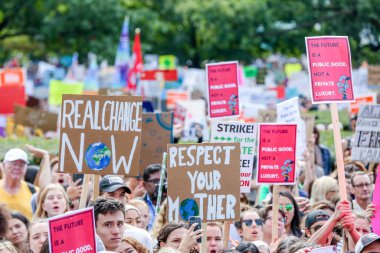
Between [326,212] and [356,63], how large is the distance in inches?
1193

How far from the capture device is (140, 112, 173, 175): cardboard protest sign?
14.4m

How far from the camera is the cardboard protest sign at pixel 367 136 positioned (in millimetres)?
13727

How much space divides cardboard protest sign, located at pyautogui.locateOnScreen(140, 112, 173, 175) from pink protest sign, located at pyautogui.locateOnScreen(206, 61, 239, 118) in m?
0.60

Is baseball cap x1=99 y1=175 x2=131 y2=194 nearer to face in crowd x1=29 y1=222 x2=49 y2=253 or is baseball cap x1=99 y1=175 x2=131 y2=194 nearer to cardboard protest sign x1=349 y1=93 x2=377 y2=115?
face in crowd x1=29 y1=222 x2=49 y2=253

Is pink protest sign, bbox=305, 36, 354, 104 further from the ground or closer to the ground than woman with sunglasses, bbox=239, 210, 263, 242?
further from the ground

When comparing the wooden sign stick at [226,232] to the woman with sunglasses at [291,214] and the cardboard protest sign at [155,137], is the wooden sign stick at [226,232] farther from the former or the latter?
the cardboard protest sign at [155,137]

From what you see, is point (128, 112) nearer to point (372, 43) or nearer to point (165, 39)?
point (372, 43)

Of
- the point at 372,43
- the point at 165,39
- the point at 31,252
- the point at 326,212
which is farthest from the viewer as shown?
the point at 165,39

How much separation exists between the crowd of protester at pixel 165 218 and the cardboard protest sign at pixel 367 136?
0.85ft

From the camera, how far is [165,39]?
Result: 158 ft

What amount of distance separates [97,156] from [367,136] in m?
4.21

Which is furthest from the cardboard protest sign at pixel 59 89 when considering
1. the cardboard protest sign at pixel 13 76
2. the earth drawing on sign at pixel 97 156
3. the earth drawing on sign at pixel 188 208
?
the earth drawing on sign at pixel 188 208

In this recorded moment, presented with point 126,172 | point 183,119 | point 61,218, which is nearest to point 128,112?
point 126,172

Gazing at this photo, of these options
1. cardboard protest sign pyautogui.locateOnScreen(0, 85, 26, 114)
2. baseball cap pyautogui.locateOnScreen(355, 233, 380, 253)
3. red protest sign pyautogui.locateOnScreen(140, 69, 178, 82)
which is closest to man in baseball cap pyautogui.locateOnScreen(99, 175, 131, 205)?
baseball cap pyautogui.locateOnScreen(355, 233, 380, 253)
